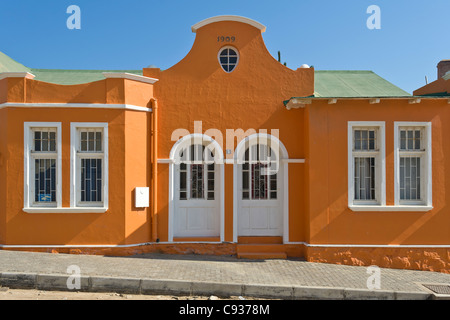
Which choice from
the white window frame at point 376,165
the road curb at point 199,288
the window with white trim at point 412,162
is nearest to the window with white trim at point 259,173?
the white window frame at point 376,165

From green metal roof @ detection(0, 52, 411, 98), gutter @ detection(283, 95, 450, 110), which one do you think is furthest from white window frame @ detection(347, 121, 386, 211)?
green metal roof @ detection(0, 52, 411, 98)

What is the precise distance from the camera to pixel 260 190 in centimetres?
840

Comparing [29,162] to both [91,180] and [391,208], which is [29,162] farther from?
[391,208]

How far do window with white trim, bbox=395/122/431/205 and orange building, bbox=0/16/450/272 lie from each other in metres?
0.03

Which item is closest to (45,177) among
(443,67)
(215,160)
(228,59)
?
(215,160)

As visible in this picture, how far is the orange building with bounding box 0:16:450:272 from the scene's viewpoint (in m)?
7.64

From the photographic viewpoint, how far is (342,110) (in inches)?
307

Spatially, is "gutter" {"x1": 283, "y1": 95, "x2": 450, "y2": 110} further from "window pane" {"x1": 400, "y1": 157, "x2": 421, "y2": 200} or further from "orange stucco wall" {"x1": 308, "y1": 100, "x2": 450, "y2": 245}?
"window pane" {"x1": 400, "y1": 157, "x2": 421, "y2": 200}

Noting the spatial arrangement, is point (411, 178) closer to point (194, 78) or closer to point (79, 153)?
point (194, 78)

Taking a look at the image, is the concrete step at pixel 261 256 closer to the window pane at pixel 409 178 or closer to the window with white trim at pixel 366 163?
the window with white trim at pixel 366 163

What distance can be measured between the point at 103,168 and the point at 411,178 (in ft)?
24.6

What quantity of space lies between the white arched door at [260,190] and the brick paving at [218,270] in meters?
0.95

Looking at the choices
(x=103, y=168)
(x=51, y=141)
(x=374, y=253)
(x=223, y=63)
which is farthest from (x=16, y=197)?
(x=374, y=253)

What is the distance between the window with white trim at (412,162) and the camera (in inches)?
307
